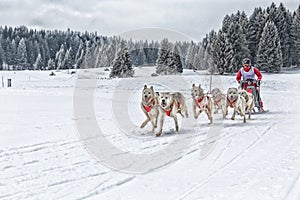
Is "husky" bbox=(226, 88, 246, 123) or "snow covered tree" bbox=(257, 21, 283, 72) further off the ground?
"snow covered tree" bbox=(257, 21, 283, 72)

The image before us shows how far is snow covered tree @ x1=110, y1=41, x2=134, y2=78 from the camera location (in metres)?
40.0

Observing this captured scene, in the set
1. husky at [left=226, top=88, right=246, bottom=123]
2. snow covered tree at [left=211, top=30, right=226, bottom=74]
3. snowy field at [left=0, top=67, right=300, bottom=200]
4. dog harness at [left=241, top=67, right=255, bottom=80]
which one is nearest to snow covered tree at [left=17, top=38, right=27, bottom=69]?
snow covered tree at [left=211, top=30, right=226, bottom=74]

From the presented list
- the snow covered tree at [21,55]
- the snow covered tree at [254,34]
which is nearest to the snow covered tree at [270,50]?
the snow covered tree at [254,34]

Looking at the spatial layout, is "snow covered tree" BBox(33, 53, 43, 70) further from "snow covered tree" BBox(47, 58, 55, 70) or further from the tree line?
the tree line

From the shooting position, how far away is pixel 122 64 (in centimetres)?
4194

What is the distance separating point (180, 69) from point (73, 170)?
137 feet

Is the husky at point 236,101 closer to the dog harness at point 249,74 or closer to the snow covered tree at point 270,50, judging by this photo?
the dog harness at point 249,74

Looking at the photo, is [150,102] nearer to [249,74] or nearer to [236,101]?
[236,101]

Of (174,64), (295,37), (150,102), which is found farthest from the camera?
(295,37)

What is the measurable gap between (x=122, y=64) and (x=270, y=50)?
23062 mm

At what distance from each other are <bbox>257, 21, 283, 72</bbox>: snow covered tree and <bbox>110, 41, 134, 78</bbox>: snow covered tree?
2121 cm

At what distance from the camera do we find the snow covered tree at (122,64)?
40041mm

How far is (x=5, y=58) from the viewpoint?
102375 millimetres

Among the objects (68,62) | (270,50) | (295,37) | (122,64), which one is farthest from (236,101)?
(68,62)
